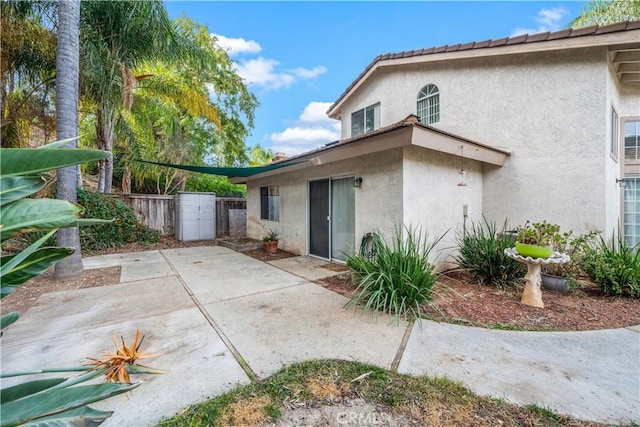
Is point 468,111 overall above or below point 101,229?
above

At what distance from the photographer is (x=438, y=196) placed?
591 centimetres

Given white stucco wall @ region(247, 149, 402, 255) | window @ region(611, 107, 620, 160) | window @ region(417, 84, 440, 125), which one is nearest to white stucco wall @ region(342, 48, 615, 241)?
window @ region(417, 84, 440, 125)

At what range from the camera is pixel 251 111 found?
1855cm

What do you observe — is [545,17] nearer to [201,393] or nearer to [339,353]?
[339,353]

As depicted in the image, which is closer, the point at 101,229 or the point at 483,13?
the point at 483,13

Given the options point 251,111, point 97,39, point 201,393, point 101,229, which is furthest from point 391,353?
point 251,111

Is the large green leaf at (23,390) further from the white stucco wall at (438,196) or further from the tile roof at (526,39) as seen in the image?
the tile roof at (526,39)

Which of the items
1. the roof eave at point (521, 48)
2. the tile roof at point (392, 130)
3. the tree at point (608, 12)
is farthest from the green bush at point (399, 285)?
the tree at point (608, 12)

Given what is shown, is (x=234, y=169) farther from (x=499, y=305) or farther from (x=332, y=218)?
(x=499, y=305)

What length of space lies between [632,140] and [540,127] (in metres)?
3.41

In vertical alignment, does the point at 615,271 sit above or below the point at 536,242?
below

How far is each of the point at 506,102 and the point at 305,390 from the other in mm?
7786

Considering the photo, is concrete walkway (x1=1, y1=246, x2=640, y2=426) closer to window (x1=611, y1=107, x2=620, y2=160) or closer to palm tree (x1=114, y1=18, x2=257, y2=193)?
window (x1=611, y1=107, x2=620, y2=160)

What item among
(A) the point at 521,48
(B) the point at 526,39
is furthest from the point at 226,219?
(B) the point at 526,39
